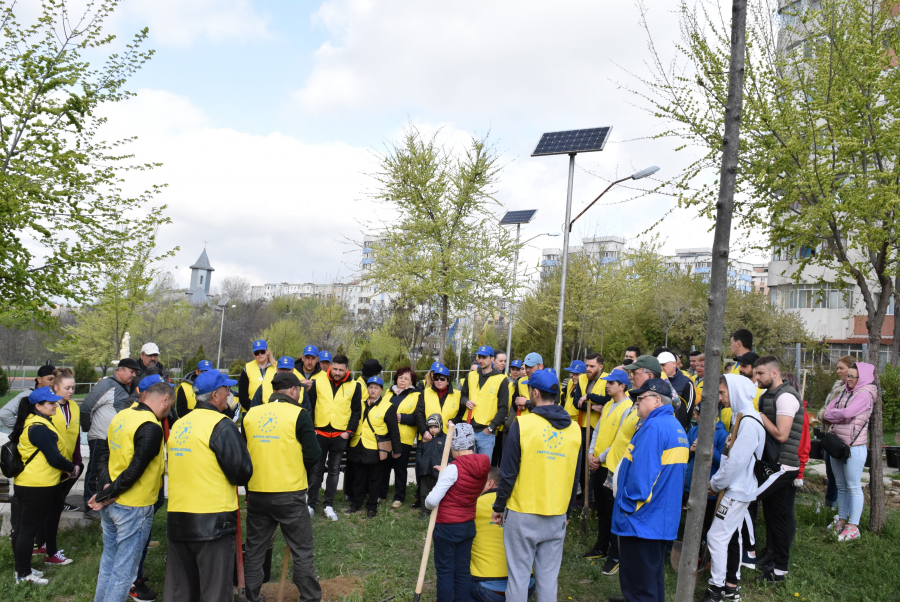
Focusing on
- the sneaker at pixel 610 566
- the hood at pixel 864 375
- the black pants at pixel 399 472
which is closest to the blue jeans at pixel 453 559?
the sneaker at pixel 610 566

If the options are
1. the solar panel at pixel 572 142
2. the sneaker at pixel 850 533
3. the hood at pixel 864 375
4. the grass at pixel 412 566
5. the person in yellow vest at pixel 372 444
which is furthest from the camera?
the solar panel at pixel 572 142

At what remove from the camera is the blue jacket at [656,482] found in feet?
14.1

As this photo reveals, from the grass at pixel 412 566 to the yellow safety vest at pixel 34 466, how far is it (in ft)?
2.92

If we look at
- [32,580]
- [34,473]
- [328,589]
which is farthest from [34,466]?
[328,589]

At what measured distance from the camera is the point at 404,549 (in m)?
6.40

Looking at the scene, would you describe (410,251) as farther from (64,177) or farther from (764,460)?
(764,460)

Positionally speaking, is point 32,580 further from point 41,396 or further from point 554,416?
point 554,416

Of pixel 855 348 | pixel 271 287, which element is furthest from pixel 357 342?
pixel 271 287

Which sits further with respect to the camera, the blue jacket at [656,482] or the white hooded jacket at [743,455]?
the white hooded jacket at [743,455]

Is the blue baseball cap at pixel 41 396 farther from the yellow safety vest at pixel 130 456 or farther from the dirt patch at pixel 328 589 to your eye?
the dirt patch at pixel 328 589

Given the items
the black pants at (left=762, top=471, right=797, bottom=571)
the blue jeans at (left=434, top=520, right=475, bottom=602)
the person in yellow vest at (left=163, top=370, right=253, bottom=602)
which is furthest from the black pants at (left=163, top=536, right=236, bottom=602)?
the black pants at (left=762, top=471, right=797, bottom=571)

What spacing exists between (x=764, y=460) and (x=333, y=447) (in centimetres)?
500

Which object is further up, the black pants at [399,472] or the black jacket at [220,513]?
the black jacket at [220,513]

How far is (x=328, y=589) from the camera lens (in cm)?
529
